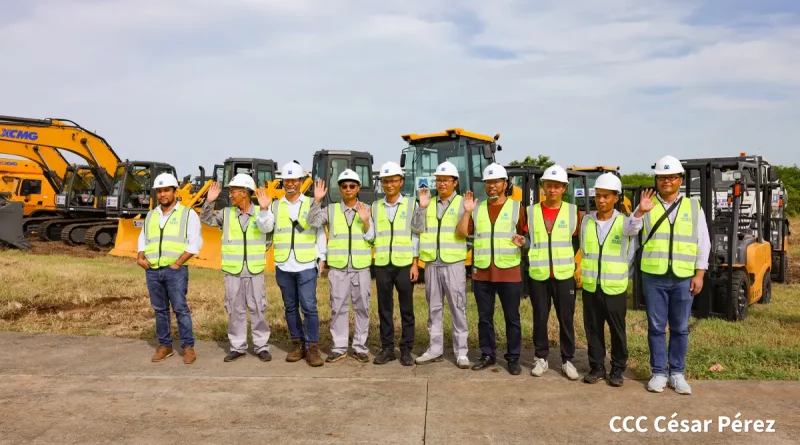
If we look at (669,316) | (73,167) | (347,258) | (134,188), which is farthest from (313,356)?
(73,167)

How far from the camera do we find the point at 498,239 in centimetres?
574

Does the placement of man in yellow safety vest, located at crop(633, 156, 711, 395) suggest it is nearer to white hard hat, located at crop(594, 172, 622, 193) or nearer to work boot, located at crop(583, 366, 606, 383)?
white hard hat, located at crop(594, 172, 622, 193)

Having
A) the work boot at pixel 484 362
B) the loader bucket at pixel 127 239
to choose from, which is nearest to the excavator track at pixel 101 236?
the loader bucket at pixel 127 239

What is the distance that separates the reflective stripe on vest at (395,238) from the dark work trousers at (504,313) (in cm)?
70

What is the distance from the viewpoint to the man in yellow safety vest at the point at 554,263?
5.54 meters

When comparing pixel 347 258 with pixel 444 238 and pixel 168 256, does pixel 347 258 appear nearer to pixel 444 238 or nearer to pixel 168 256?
pixel 444 238

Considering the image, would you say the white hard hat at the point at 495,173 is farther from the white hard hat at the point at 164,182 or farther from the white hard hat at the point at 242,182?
the white hard hat at the point at 164,182

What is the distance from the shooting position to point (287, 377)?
560cm

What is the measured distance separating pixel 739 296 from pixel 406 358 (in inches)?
193

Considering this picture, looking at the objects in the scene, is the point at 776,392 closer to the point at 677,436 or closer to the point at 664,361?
the point at 664,361

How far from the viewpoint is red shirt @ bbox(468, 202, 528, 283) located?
5.71 m

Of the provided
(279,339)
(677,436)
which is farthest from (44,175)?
(677,436)

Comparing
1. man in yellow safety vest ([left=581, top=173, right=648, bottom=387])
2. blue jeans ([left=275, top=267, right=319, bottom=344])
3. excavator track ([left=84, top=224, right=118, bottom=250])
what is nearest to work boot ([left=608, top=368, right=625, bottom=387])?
man in yellow safety vest ([left=581, top=173, right=648, bottom=387])

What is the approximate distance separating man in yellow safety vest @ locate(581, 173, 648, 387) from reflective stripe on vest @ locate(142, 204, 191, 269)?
365cm
